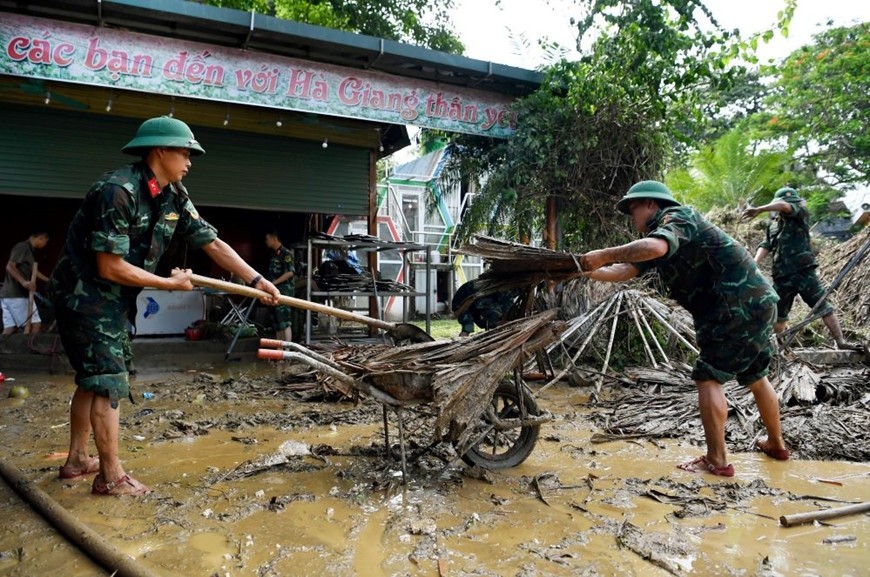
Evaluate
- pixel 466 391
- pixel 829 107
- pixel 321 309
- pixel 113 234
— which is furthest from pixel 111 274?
pixel 829 107

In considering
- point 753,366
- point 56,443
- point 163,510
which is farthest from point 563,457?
point 56,443

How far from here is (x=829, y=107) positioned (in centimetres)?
1666

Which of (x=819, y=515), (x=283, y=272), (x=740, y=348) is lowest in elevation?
(x=819, y=515)

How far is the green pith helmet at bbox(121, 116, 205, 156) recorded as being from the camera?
324 centimetres

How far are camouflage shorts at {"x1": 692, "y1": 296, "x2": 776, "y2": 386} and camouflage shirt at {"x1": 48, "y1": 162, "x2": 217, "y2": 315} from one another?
352 centimetres

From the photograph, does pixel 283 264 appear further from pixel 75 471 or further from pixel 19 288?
pixel 75 471

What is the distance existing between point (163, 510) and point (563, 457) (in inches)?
103

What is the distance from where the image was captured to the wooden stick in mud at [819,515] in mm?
2832

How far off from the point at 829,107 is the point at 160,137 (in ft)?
63.3

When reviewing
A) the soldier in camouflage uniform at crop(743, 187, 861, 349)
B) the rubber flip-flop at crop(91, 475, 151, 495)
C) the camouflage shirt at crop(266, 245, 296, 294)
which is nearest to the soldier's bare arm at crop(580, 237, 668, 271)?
the rubber flip-flop at crop(91, 475, 151, 495)

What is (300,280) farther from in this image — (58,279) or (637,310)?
(58,279)

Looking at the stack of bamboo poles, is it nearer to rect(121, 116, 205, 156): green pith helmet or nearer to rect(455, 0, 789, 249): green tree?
rect(455, 0, 789, 249): green tree

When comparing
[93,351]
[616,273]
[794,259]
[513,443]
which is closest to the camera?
[93,351]

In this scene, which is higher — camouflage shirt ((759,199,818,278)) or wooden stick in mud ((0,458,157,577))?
camouflage shirt ((759,199,818,278))
